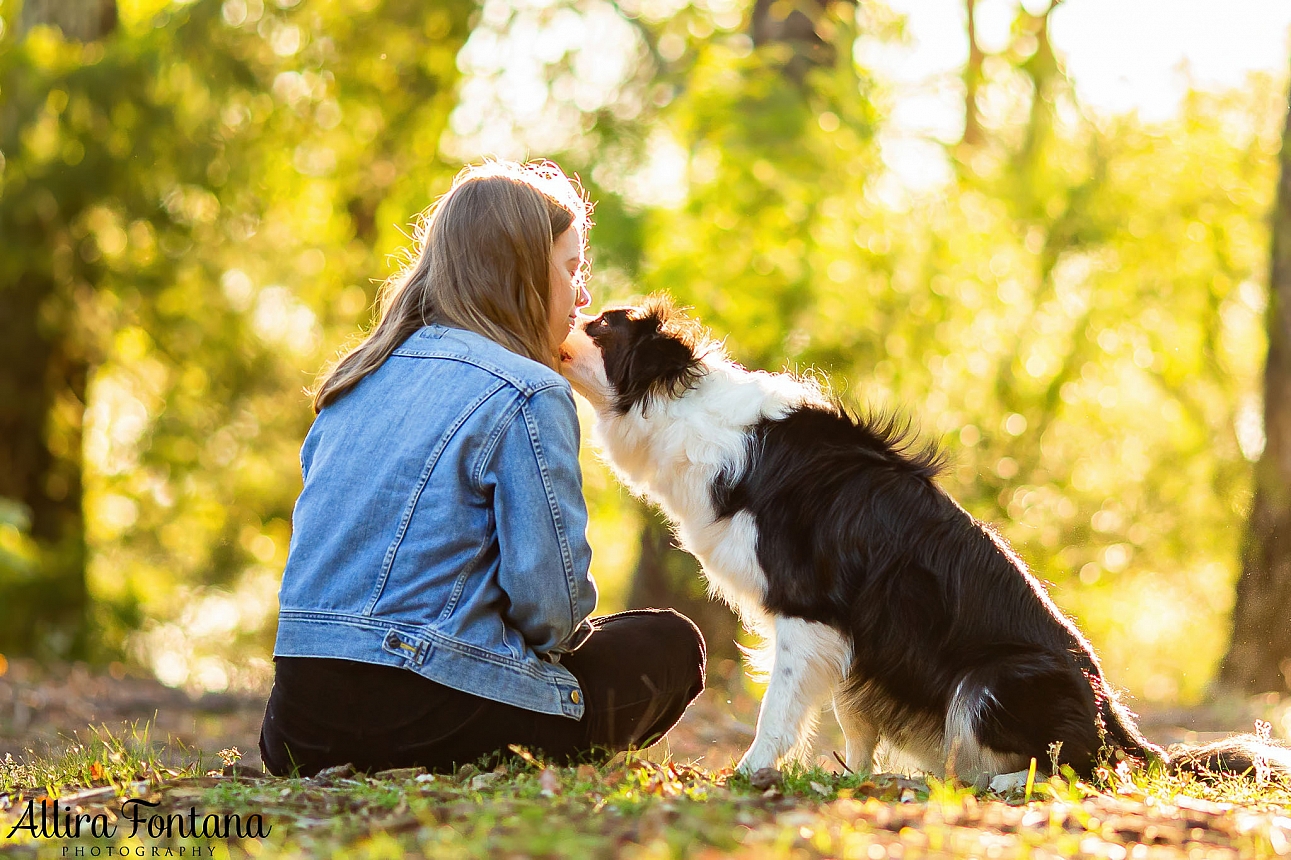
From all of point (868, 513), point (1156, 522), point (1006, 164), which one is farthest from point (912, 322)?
point (868, 513)

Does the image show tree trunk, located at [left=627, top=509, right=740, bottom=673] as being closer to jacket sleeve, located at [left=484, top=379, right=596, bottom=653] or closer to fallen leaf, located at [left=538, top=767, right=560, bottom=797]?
jacket sleeve, located at [left=484, top=379, right=596, bottom=653]

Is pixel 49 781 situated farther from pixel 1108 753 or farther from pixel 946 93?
pixel 946 93

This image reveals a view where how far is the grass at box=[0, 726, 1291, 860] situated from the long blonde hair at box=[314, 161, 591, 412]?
3.80ft

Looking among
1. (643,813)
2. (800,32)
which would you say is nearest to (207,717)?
(643,813)

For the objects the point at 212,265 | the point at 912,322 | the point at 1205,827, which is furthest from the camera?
the point at 212,265

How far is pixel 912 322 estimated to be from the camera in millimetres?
9805

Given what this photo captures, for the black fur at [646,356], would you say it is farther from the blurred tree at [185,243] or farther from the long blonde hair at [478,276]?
the blurred tree at [185,243]

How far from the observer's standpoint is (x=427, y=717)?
319 cm

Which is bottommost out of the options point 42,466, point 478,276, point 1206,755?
point 1206,755

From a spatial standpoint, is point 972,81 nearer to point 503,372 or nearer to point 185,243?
point 185,243

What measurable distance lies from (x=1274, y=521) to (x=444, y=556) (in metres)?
7.68

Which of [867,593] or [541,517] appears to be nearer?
[541,517]

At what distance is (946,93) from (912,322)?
2.21 m

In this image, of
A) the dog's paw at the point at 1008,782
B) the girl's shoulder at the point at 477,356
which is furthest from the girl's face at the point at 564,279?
the dog's paw at the point at 1008,782
